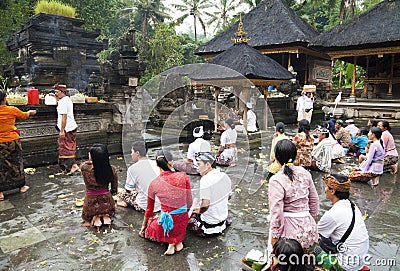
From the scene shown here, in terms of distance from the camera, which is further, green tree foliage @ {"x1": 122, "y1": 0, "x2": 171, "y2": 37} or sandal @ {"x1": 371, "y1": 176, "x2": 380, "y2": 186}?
green tree foliage @ {"x1": 122, "y1": 0, "x2": 171, "y2": 37}

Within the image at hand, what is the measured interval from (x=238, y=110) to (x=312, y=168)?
17.8 ft

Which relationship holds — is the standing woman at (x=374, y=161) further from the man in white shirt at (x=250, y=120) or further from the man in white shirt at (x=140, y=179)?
the man in white shirt at (x=250, y=120)

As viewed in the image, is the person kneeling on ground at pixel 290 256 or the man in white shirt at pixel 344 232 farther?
the man in white shirt at pixel 344 232

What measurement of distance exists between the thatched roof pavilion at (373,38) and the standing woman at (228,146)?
1143cm

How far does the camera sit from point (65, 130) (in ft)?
23.2

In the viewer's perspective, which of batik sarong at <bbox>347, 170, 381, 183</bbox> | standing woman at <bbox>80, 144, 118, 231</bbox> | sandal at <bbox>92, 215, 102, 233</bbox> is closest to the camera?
standing woman at <bbox>80, 144, 118, 231</bbox>

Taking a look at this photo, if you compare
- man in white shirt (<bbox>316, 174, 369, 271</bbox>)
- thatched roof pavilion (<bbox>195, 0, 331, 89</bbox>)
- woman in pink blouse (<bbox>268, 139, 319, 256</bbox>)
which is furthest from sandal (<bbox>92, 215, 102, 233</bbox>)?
thatched roof pavilion (<bbox>195, 0, 331, 89</bbox>)

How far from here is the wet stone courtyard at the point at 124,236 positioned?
3.71 m

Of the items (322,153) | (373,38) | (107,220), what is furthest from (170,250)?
(373,38)

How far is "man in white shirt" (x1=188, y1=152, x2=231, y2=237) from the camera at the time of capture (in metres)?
3.99

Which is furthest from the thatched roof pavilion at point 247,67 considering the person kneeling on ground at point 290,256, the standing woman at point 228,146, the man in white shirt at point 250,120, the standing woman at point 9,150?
the person kneeling on ground at point 290,256

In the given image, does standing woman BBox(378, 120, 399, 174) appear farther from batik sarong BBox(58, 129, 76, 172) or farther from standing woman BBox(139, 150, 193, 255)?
batik sarong BBox(58, 129, 76, 172)

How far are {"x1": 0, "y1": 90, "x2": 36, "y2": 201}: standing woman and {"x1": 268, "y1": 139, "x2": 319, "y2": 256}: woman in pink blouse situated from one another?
508cm

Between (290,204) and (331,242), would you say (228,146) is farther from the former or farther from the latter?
(290,204)
